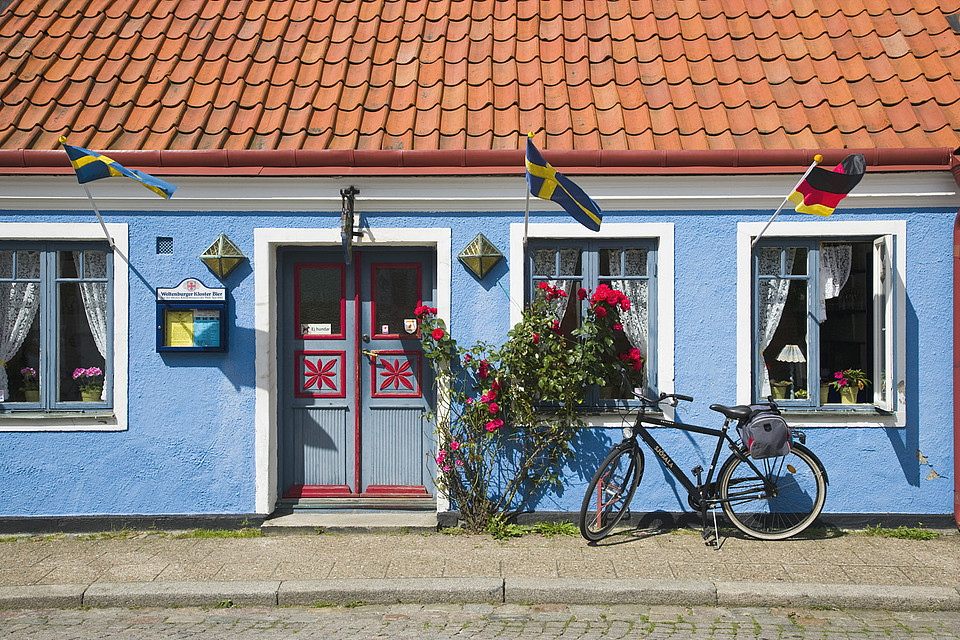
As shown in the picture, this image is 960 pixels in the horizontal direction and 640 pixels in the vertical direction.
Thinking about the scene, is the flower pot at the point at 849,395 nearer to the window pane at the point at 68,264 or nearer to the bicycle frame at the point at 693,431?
the bicycle frame at the point at 693,431

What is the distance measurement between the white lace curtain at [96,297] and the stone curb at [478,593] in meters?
1.91

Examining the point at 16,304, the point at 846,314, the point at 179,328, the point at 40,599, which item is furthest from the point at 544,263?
the point at 16,304

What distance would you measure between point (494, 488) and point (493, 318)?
1.37m

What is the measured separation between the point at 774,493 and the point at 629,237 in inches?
89.7

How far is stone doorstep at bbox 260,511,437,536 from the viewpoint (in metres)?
5.90

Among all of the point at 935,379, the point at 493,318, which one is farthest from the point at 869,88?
the point at 493,318

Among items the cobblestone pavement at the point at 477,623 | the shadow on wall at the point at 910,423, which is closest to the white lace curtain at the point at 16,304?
the cobblestone pavement at the point at 477,623

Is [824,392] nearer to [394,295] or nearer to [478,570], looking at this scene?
[478,570]

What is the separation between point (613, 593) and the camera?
4645mm

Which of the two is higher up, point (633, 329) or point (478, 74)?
point (478, 74)

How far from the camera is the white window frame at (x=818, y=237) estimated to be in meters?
5.89

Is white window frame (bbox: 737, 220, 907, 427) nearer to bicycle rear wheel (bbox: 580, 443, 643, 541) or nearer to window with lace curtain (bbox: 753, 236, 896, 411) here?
window with lace curtain (bbox: 753, 236, 896, 411)

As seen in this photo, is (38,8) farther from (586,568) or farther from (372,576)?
(586,568)

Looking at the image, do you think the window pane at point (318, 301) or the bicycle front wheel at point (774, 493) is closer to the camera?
the bicycle front wheel at point (774, 493)
